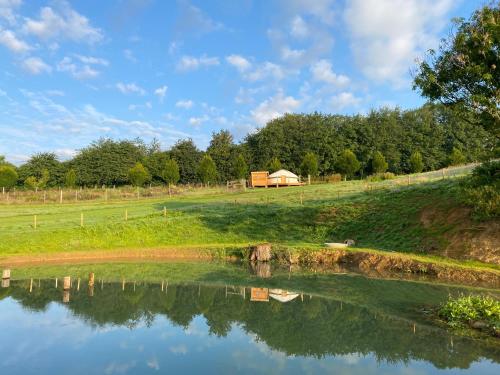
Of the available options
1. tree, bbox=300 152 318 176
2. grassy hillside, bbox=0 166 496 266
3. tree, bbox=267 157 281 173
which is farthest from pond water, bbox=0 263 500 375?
tree, bbox=267 157 281 173

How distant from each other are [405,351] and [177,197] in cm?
4014

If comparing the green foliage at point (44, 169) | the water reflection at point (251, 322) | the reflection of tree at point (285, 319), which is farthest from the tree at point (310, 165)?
the reflection of tree at point (285, 319)

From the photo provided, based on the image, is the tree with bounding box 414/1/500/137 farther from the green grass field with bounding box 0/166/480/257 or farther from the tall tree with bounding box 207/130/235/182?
the tall tree with bounding box 207/130/235/182

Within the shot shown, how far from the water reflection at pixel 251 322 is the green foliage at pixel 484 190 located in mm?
6187

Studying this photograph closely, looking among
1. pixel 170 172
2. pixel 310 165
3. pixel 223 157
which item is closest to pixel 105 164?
pixel 170 172

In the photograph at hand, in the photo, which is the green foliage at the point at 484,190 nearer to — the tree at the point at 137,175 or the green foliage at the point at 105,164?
the tree at the point at 137,175

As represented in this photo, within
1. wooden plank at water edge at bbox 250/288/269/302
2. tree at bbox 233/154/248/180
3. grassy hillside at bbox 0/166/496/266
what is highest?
tree at bbox 233/154/248/180

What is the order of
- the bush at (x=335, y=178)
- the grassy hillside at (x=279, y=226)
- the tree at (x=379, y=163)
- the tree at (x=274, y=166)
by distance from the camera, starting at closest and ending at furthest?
the grassy hillside at (x=279, y=226), the bush at (x=335, y=178), the tree at (x=379, y=163), the tree at (x=274, y=166)

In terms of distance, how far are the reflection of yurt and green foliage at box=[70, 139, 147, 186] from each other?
56941 mm

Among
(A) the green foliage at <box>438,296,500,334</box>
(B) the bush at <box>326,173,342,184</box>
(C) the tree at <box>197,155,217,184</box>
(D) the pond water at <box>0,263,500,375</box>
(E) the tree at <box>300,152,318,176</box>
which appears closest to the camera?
(D) the pond water at <box>0,263,500,375</box>

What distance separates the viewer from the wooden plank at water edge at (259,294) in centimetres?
1581

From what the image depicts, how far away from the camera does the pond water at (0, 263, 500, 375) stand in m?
9.77

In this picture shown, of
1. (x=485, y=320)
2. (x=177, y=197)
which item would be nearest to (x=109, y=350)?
(x=485, y=320)

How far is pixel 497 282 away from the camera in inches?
669
